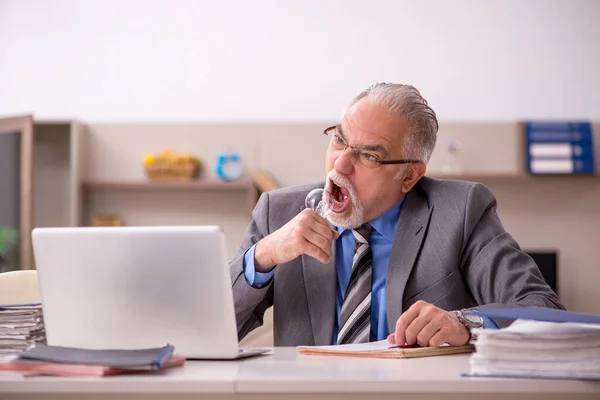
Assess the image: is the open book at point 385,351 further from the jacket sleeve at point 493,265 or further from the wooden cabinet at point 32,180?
the wooden cabinet at point 32,180

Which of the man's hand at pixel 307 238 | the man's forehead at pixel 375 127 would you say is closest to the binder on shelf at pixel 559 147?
the man's forehead at pixel 375 127

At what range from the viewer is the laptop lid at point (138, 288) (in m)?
1.21

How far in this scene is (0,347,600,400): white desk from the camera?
0.98 metres

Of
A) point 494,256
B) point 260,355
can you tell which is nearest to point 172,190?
point 494,256

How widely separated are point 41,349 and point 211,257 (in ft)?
0.91

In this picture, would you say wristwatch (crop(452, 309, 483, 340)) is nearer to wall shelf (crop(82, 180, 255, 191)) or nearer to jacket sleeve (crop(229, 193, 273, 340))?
jacket sleeve (crop(229, 193, 273, 340))

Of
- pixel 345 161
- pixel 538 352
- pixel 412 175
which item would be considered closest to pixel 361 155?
pixel 345 161

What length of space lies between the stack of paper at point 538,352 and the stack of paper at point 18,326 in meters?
0.80

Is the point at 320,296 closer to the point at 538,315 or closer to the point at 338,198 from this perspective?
the point at 338,198

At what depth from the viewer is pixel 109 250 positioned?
1.22 meters

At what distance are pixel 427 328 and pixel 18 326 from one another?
733 mm

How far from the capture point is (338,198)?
6.24 ft

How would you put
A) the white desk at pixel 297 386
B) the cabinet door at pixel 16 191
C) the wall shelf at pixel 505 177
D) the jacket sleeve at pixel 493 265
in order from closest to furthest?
the white desk at pixel 297 386, the jacket sleeve at pixel 493 265, the cabinet door at pixel 16 191, the wall shelf at pixel 505 177

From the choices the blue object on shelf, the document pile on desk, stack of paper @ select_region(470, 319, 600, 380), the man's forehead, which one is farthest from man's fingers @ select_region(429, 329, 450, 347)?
the blue object on shelf
